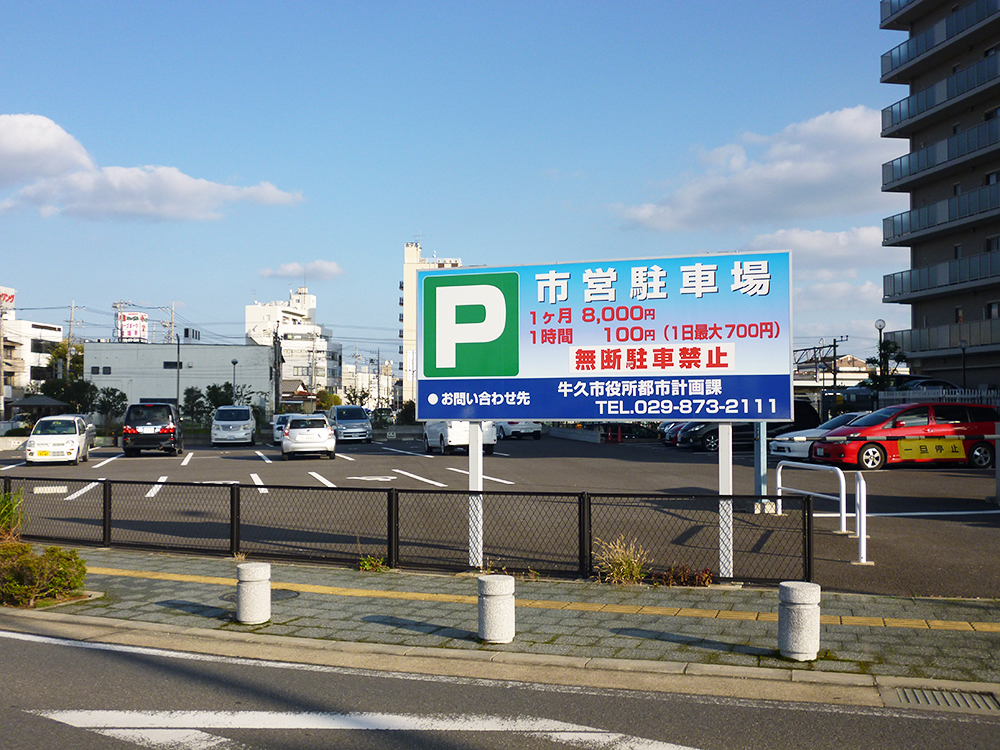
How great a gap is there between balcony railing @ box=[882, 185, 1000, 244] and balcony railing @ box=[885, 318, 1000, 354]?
4626mm

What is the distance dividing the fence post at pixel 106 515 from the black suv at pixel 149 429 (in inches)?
864

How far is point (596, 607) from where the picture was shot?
26.8ft

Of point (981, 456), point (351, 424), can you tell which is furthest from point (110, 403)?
point (981, 456)

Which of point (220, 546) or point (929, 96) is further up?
point (929, 96)

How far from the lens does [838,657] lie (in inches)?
255

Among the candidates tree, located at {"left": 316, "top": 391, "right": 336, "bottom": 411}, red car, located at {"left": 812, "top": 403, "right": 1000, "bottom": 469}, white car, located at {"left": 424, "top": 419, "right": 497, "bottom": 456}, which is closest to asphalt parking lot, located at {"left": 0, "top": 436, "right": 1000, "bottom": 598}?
red car, located at {"left": 812, "top": 403, "right": 1000, "bottom": 469}

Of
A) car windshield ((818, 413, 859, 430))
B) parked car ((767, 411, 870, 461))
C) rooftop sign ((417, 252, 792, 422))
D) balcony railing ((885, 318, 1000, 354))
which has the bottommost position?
parked car ((767, 411, 870, 461))

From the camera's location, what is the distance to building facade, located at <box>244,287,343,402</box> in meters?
141

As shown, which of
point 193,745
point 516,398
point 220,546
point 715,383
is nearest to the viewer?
point 193,745

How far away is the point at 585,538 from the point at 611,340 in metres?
2.28

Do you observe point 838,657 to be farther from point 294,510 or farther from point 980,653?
point 294,510

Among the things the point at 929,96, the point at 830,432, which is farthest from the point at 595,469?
the point at 929,96

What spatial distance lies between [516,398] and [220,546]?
4368mm

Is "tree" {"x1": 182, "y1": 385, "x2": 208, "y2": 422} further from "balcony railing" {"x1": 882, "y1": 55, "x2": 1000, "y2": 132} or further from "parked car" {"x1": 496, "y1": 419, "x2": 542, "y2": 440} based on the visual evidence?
"balcony railing" {"x1": 882, "y1": 55, "x2": 1000, "y2": 132}
